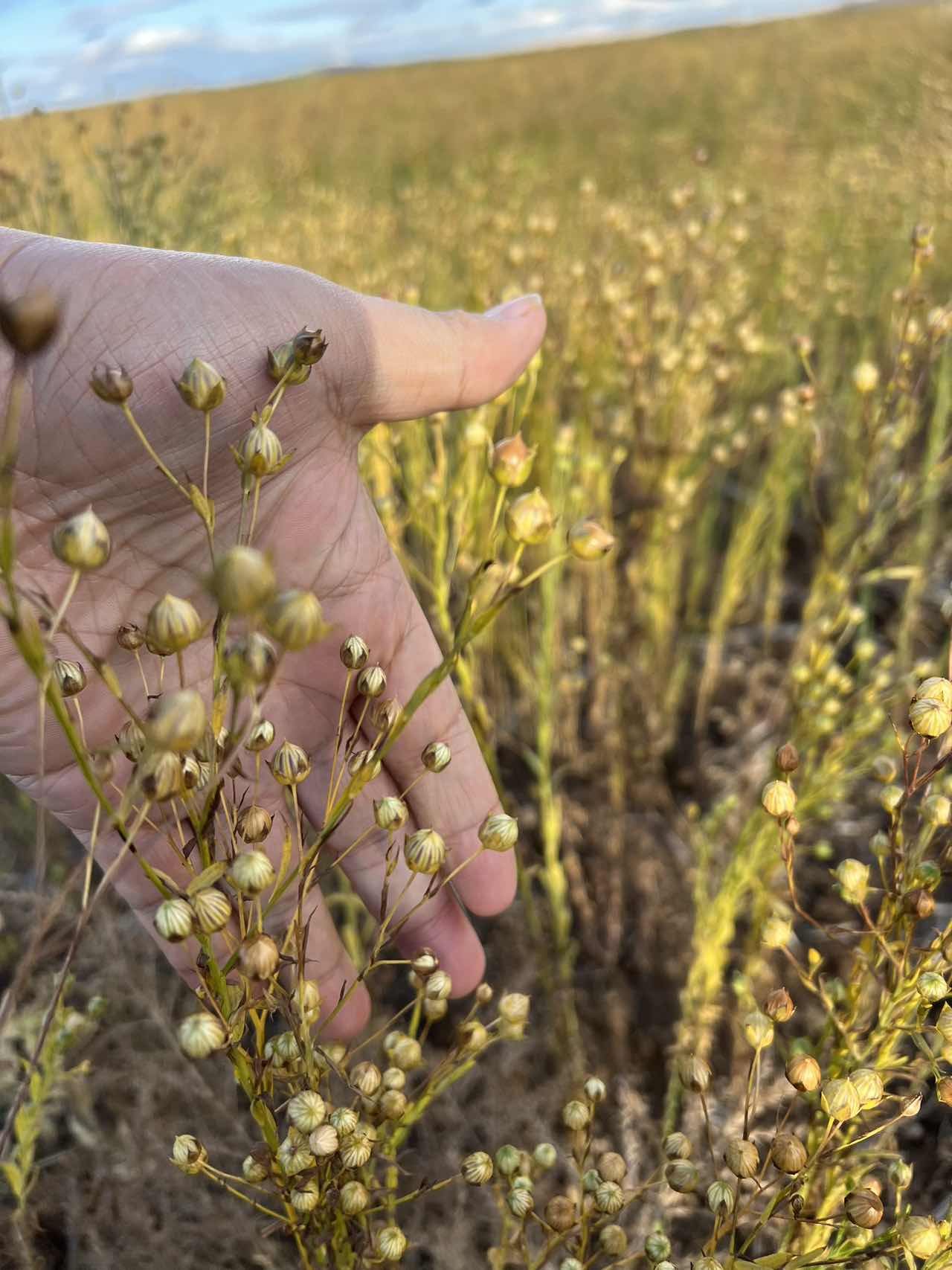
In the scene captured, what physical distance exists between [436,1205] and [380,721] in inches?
31.5

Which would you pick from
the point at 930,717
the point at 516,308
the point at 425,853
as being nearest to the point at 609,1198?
the point at 425,853

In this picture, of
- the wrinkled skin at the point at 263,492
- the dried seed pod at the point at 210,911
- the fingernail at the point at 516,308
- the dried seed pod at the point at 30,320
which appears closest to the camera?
the dried seed pod at the point at 30,320

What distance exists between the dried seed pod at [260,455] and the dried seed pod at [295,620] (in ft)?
0.40

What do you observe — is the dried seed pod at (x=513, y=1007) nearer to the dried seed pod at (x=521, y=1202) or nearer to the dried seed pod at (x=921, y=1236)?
the dried seed pod at (x=521, y=1202)

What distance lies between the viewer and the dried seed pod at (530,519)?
49 cm

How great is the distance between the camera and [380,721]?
1.93 feet

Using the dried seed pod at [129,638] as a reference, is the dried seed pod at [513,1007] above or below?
below

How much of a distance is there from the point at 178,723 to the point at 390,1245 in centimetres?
42

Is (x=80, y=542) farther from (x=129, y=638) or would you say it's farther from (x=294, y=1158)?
(x=294, y=1158)

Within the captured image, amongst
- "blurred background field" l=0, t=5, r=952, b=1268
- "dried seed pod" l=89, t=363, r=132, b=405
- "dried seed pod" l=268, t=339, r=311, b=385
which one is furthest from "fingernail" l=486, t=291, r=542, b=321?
"dried seed pod" l=89, t=363, r=132, b=405

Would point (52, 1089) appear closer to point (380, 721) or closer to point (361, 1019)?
point (361, 1019)

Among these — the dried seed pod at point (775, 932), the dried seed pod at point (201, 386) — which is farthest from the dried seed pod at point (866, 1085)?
the dried seed pod at point (201, 386)

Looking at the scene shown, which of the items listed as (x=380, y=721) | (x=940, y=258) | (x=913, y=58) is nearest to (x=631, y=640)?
(x=380, y=721)

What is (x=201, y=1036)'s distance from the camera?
47 cm
